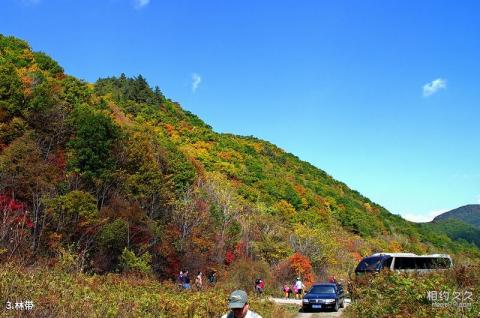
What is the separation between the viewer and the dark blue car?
73.5 feet

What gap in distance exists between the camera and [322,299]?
2252cm

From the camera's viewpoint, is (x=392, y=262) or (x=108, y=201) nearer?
(x=392, y=262)

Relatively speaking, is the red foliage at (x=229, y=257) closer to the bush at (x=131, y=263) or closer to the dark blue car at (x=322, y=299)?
the bush at (x=131, y=263)

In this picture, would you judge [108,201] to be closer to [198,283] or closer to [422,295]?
[198,283]

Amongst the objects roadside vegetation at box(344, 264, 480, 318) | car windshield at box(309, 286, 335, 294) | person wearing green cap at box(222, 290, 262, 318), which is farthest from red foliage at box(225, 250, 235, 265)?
person wearing green cap at box(222, 290, 262, 318)

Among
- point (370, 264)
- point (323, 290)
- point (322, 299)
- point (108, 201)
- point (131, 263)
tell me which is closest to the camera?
point (322, 299)

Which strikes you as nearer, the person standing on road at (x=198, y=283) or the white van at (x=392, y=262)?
the person standing on road at (x=198, y=283)

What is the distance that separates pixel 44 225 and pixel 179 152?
2548 cm

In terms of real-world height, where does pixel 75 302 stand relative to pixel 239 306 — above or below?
below

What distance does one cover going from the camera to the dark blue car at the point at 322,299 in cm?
2241

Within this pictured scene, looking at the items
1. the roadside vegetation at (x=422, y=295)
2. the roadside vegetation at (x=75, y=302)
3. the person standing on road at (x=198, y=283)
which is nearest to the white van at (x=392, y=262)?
the person standing on road at (x=198, y=283)

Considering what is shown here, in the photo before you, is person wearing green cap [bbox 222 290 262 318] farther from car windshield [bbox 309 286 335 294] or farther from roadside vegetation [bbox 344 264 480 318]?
car windshield [bbox 309 286 335 294]

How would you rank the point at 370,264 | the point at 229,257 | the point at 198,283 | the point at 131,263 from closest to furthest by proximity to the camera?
the point at 198,283 < the point at 370,264 < the point at 131,263 < the point at 229,257

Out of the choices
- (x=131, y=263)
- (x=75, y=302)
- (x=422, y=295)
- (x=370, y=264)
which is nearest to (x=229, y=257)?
(x=131, y=263)
